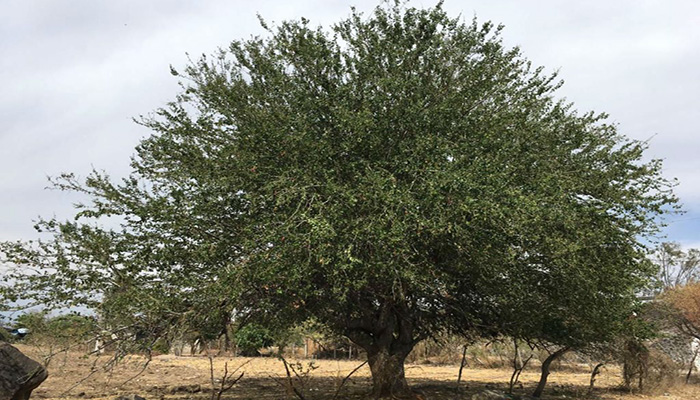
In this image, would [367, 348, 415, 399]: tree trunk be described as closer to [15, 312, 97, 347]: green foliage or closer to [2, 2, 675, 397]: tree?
[2, 2, 675, 397]: tree

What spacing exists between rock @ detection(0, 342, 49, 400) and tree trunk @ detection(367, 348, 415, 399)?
7435 mm

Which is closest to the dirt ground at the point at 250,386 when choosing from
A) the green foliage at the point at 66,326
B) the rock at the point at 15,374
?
the rock at the point at 15,374

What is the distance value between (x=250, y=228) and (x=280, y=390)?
947 centimetres

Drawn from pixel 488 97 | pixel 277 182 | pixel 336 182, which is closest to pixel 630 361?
pixel 488 97

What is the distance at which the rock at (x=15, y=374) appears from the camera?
35.1 feet

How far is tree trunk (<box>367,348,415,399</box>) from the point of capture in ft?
45.1

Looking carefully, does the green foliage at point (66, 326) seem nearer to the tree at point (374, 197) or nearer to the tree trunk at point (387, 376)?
the tree at point (374, 197)

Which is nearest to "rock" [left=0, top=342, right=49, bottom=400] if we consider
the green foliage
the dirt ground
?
the green foliage

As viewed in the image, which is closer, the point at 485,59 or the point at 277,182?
the point at 277,182

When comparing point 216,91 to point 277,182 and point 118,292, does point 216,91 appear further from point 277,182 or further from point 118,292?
point 118,292

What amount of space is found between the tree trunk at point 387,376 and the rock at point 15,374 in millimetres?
7435

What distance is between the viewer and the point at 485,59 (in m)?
12.8

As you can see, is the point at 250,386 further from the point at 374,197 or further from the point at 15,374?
the point at 374,197

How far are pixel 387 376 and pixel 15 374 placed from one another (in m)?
8.12
